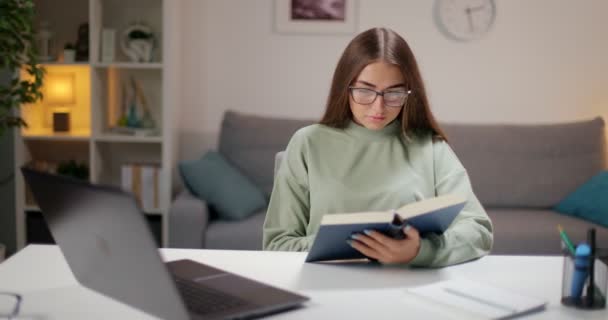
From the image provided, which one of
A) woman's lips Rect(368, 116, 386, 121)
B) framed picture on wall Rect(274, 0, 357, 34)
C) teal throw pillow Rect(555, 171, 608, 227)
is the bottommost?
teal throw pillow Rect(555, 171, 608, 227)

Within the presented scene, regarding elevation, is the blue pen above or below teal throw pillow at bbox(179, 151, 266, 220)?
above

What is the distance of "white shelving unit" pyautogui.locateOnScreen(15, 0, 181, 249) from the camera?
12.2 feet

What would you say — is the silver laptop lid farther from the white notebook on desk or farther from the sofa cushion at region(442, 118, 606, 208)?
the sofa cushion at region(442, 118, 606, 208)

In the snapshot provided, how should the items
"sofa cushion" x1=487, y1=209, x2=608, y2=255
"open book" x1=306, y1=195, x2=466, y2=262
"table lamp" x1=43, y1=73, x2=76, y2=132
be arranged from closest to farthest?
"open book" x1=306, y1=195, x2=466, y2=262 < "sofa cushion" x1=487, y1=209, x2=608, y2=255 < "table lamp" x1=43, y1=73, x2=76, y2=132

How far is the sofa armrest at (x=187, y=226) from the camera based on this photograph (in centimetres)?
329

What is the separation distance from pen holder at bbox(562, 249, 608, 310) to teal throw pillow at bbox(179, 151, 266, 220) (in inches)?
87.3

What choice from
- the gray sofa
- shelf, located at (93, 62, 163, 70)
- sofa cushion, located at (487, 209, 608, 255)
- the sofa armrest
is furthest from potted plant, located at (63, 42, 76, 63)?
sofa cushion, located at (487, 209, 608, 255)

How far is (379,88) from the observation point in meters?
1.77

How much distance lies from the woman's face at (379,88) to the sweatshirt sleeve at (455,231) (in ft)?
0.67

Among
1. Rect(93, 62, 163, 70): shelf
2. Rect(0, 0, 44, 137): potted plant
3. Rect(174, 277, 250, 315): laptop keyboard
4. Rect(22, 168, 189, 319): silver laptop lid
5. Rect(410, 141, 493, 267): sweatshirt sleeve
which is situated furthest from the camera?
Rect(93, 62, 163, 70): shelf

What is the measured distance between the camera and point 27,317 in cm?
123

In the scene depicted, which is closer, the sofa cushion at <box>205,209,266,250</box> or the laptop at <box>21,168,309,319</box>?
the laptop at <box>21,168,309,319</box>

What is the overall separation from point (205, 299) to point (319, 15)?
2967mm

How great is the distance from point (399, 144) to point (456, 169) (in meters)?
0.16
